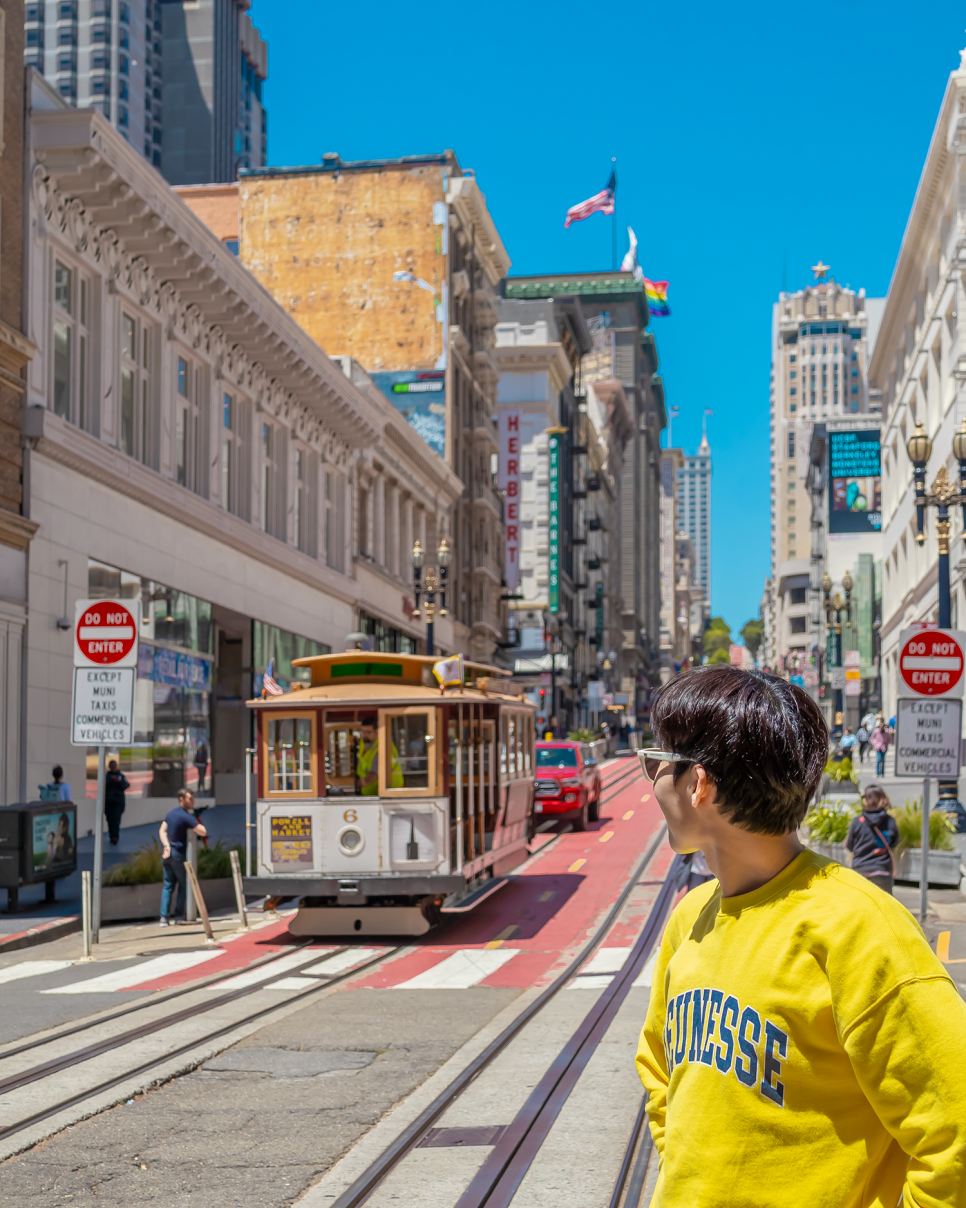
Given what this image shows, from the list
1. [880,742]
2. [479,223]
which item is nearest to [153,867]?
[880,742]

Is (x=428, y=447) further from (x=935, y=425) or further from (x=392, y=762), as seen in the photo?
(x=392, y=762)

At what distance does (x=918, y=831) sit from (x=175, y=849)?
9955mm

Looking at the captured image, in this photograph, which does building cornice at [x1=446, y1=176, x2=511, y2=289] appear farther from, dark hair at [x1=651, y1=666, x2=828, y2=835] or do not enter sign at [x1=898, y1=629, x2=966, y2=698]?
dark hair at [x1=651, y1=666, x2=828, y2=835]

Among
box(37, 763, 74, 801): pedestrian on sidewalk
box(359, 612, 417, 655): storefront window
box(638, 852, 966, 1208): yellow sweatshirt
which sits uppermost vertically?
box(359, 612, 417, 655): storefront window

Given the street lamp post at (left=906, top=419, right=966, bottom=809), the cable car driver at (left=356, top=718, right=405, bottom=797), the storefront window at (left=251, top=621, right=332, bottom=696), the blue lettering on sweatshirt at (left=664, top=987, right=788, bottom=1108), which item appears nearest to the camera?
the blue lettering on sweatshirt at (left=664, top=987, right=788, bottom=1108)

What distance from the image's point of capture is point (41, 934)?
16312 millimetres

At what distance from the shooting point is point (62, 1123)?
7.86 meters

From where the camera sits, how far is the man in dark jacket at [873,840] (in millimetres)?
14758

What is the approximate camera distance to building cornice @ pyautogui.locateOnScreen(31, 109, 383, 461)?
2742cm

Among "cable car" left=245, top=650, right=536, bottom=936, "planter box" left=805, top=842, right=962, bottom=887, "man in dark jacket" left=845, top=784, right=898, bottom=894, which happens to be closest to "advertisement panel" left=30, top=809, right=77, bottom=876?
"cable car" left=245, top=650, right=536, bottom=936

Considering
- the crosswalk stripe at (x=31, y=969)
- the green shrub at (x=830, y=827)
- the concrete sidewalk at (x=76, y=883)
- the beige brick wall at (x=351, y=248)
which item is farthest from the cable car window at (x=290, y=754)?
the beige brick wall at (x=351, y=248)

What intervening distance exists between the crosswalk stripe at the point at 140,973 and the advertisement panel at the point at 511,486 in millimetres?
61960

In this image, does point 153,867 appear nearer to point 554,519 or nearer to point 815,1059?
point 815,1059

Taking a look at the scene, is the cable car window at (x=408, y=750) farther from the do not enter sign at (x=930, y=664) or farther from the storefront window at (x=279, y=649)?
the storefront window at (x=279, y=649)
